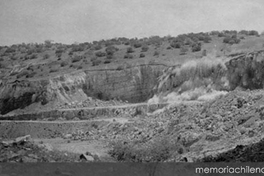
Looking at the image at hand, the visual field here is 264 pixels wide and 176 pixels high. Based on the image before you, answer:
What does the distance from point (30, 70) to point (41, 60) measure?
5.12 m

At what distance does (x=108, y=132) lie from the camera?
28375mm

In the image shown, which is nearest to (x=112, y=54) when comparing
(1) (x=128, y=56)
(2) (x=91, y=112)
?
(1) (x=128, y=56)

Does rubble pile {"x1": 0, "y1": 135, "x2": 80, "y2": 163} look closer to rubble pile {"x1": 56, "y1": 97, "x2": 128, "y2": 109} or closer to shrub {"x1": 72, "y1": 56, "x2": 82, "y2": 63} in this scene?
rubble pile {"x1": 56, "y1": 97, "x2": 128, "y2": 109}

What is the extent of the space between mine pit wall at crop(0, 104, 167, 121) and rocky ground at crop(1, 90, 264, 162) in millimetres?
3217

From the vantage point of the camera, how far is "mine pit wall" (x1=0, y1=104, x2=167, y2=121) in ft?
103

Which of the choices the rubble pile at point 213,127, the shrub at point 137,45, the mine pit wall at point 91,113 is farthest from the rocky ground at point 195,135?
the shrub at point 137,45

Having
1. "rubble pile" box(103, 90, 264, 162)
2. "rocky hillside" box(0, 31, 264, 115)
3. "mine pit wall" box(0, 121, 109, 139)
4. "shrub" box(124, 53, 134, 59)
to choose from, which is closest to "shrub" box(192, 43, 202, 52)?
"rocky hillside" box(0, 31, 264, 115)

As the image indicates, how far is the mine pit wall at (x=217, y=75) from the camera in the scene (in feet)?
89.9

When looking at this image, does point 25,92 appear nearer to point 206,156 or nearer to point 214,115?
point 214,115

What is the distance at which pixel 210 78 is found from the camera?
3092cm

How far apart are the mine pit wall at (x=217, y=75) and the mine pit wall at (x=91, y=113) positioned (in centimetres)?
269

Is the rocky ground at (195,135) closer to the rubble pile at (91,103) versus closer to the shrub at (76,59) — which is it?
the rubble pile at (91,103)

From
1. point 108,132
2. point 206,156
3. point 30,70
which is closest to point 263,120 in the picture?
point 206,156

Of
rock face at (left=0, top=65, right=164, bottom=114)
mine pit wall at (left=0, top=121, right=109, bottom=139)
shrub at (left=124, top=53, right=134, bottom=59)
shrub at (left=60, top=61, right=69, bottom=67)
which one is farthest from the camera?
shrub at (left=60, top=61, right=69, bottom=67)
